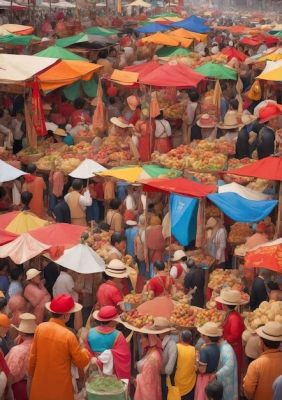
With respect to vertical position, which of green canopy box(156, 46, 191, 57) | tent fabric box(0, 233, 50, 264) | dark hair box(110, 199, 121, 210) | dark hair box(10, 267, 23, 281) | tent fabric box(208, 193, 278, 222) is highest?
tent fabric box(208, 193, 278, 222)

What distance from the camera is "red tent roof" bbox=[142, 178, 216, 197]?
13.3 meters

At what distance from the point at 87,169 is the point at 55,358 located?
7.14 metres

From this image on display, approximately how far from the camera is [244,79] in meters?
22.0

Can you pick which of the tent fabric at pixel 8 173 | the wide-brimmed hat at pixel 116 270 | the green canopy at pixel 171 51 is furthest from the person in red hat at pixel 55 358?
the green canopy at pixel 171 51

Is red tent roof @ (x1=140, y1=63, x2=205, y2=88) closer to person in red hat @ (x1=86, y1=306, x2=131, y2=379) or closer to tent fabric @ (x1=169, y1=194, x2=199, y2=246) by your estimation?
tent fabric @ (x1=169, y1=194, x2=199, y2=246)

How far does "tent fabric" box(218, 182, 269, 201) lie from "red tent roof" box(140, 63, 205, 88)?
5082 millimetres

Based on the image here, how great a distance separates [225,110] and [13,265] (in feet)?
27.0

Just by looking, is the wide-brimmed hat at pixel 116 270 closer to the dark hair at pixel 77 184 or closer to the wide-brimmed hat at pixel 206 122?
the dark hair at pixel 77 184

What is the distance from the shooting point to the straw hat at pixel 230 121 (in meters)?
18.1

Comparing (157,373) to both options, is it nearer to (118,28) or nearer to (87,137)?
(87,137)

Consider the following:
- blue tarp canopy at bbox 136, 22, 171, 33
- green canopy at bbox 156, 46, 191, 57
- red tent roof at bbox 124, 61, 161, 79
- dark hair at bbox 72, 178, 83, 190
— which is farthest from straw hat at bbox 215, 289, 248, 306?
blue tarp canopy at bbox 136, 22, 171, 33

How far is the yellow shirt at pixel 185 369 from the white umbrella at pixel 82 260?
2429 mm

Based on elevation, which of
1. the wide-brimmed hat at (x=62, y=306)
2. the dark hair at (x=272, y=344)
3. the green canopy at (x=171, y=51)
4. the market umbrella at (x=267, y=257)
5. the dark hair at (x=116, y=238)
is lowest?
the green canopy at (x=171, y=51)

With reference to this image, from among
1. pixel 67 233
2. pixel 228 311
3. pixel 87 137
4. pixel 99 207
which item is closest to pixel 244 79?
pixel 87 137
